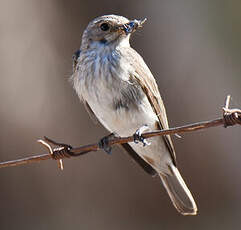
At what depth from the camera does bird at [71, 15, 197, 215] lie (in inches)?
176

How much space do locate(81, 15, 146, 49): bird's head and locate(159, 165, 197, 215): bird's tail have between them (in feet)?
3.47

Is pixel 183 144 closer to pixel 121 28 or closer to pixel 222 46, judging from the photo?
pixel 222 46

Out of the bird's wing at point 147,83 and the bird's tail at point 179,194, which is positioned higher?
the bird's wing at point 147,83

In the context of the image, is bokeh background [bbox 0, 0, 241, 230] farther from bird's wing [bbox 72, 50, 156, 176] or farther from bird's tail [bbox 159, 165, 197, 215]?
bird's tail [bbox 159, 165, 197, 215]

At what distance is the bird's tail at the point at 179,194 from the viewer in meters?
4.50

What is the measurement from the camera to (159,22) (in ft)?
26.1

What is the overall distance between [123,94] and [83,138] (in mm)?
2766

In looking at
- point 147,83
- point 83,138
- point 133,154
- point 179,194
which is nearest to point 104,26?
point 147,83

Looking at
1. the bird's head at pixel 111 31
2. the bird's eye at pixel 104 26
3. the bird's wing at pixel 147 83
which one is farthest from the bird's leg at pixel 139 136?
the bird's eye at pixel 104 26

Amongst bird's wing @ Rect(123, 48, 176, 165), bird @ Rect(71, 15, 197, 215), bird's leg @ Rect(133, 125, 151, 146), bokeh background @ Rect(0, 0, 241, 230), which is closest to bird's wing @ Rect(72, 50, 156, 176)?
bird @ Rect(71, 15, 197, 215)

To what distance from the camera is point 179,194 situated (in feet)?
15.1

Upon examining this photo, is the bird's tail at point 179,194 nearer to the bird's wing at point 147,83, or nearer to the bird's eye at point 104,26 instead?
the bird's wing at point 147,83

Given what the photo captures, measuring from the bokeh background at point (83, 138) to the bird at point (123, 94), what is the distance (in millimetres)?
2242
